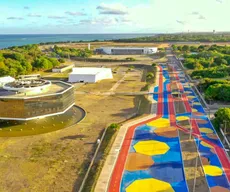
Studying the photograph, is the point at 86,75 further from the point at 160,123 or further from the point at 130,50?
the point at 130,50

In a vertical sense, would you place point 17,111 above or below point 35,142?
above

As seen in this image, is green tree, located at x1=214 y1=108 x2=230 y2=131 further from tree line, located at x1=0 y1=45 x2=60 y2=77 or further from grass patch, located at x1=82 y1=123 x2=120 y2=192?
tree line, located at x1=0 y1=45 x2=60 y2=77

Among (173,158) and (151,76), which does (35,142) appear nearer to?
(173,158)

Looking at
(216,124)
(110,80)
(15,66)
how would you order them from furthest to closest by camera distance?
(15,66), (110,80), (216,124)

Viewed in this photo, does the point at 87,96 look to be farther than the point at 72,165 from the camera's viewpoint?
Yes

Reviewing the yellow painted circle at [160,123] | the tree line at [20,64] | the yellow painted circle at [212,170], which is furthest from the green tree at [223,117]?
the tree line at [20,64]

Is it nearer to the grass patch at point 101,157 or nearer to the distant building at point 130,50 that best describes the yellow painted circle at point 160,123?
the grass patch at point 101,157

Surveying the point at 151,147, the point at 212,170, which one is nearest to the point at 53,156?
the point at 151,147

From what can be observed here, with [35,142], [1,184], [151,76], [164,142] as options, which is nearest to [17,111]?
[35,142]
